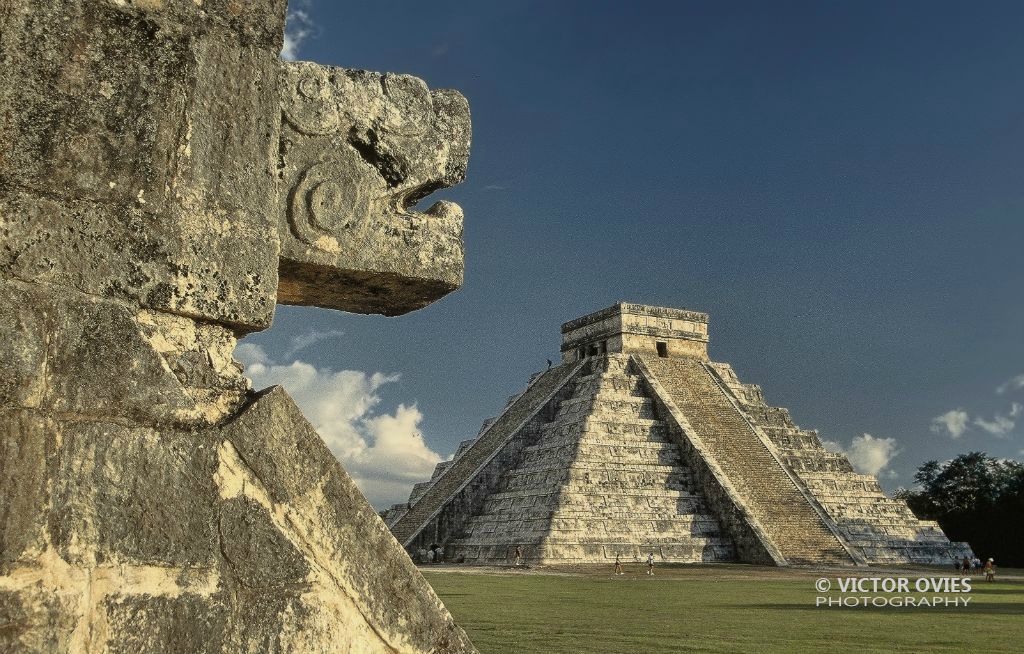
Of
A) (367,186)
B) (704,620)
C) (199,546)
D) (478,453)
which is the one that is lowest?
(704,620)

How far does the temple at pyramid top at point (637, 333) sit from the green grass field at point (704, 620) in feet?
51.2

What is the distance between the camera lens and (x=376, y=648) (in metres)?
2.03

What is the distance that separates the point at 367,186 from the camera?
8.06 ft

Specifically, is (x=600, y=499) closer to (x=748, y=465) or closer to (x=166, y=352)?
(x=748, y=465)

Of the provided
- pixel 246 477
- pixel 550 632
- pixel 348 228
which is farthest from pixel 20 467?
pixel 550 632

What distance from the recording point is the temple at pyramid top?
3225 centimetres

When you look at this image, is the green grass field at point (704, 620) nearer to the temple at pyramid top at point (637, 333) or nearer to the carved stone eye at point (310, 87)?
the carved stone eye at point (310, 87)

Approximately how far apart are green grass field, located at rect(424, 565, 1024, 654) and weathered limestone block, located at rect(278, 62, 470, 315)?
5.29 meters

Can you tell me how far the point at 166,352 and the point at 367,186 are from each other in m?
0.68

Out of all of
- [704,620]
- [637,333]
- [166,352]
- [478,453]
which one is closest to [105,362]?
[166,352]

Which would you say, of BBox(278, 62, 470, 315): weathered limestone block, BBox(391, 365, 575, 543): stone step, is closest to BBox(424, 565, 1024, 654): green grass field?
BBox(278, 62, 470, 315): weathered limestone block

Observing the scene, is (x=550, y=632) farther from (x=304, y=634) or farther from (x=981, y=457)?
(x=981, y=457)

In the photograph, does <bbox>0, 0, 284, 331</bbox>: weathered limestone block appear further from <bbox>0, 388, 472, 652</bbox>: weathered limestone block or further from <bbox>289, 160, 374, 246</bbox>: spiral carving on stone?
<bbox>0, 388, 472, 652</bbox>: weathered limestone block

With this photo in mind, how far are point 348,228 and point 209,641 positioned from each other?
40.3 inches
